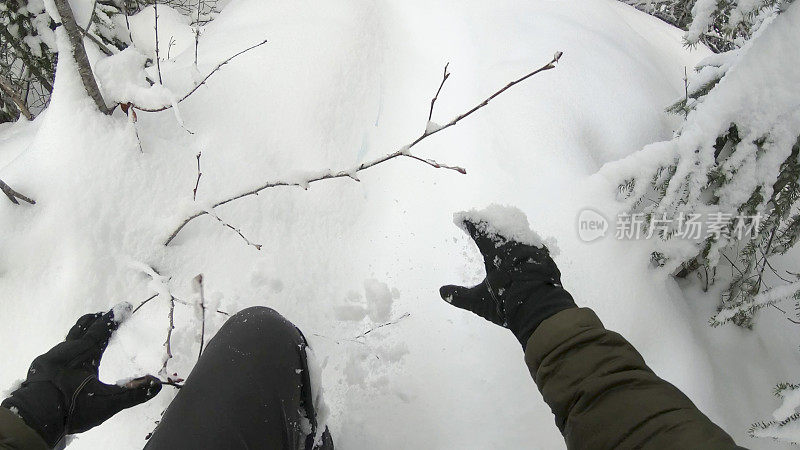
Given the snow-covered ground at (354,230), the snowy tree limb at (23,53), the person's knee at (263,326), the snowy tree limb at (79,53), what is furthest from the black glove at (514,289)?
the snowy tree limb at (23,53)

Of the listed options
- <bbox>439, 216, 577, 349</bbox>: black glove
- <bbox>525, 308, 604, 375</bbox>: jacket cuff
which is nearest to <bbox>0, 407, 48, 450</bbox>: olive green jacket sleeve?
<bbox>439, 216, 577, 349</bbox>: black glove

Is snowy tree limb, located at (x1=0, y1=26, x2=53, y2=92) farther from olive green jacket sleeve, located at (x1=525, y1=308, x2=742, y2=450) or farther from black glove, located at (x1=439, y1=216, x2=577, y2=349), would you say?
olive green jacket sleeve, located at (x1=525, y1=308, x2=742, y2=450)

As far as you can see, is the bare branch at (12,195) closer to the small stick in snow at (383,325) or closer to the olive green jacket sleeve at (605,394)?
the small stick in snow at (383,325)

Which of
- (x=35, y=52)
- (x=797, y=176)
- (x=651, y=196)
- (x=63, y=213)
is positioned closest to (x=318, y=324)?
(x=63, y=213)

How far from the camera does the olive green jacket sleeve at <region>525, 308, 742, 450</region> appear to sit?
908 mm

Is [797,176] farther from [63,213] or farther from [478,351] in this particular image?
[63,213]

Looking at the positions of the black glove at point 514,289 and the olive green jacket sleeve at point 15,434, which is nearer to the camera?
the olive green jacket sleeve at point 15,434

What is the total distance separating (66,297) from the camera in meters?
1.48

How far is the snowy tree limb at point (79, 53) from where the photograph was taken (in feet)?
5.07

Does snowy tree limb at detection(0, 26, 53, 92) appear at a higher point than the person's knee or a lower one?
lower

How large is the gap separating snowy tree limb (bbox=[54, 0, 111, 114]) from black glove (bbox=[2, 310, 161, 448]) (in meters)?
0.91

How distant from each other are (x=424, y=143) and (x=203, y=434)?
158cm

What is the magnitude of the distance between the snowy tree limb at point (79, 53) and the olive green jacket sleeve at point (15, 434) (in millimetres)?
1202

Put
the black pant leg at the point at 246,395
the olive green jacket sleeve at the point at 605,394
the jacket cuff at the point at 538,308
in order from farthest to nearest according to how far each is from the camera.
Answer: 1. the jacket cuff at the point at 538,308
2. the black pant leg at the point at 246,395
3. the olive green jacket sleeve at the point at 605,394
